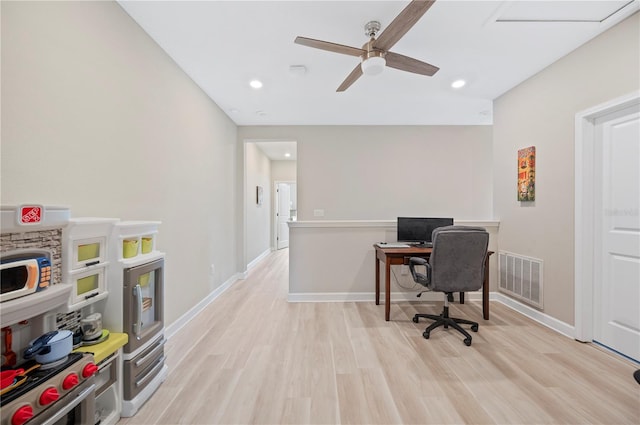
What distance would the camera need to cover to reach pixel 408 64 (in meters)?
2.14

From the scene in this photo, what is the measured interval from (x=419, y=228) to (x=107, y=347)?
3.04 meters

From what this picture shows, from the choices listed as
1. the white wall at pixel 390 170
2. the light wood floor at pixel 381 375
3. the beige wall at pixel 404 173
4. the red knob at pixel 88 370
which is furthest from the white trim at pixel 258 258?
the red knob at pixel 88 370

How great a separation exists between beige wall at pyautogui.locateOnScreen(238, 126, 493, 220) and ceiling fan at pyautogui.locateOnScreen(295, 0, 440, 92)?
2373 millimetres

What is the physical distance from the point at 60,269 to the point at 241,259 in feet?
11.1

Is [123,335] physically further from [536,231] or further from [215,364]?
[536,231]

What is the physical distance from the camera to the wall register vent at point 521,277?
2840 mm

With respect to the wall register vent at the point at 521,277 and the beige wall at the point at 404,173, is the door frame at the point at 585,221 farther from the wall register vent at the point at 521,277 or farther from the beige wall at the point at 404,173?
the beige wall at the point at 404,173

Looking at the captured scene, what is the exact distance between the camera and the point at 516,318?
2.92 meters

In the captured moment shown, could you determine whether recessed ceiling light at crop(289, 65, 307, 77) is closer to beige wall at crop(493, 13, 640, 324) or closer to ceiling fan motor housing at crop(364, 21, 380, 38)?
ceiling fan motor housing at crop(364, 21, 380, 38)

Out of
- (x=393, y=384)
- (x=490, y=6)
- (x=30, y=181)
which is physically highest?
(x=490, y=6)

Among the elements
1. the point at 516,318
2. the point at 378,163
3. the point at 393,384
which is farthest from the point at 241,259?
the point at 516,318

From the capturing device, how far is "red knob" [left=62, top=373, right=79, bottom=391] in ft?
3.56

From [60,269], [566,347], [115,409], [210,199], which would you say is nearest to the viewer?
[60,269]

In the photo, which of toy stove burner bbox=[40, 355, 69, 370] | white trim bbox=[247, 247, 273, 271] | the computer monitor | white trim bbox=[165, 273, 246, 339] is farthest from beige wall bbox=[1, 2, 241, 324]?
the computer monitor
